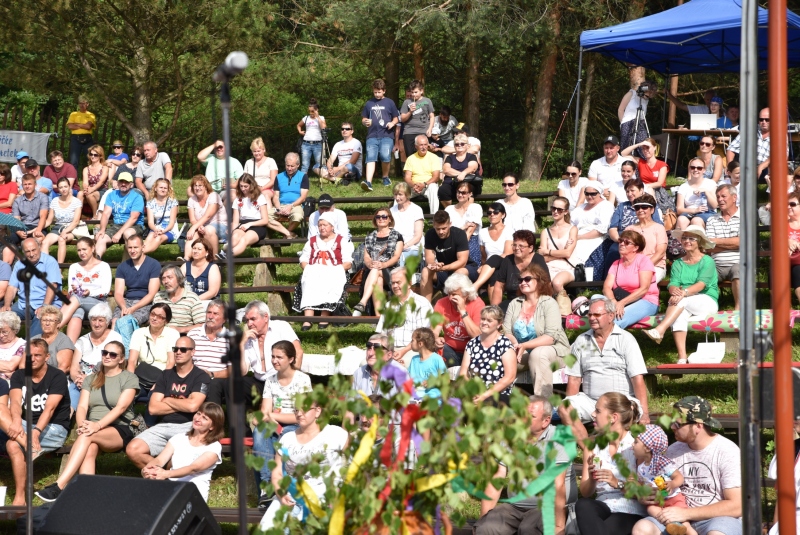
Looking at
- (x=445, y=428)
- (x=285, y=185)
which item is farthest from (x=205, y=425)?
(x=285, y=185)

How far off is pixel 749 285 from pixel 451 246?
5965 mm

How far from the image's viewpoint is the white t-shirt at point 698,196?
33.3 feet

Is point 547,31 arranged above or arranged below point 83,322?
above

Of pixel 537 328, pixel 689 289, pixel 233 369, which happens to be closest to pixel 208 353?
pixel 537 328

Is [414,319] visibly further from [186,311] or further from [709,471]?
[709,471]

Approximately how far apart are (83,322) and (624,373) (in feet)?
16.7

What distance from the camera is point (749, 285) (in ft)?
10.8

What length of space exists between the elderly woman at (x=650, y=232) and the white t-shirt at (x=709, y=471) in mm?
3289

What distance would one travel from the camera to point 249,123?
21.2 m

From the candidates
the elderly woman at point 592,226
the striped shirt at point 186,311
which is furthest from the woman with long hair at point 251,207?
the elderly woman at point 592,226

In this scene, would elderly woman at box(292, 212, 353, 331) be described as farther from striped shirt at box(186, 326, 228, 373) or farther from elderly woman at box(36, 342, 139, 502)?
elderly woman at box(36, 342, 139, 502)

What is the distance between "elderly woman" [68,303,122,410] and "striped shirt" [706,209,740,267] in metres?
4.90

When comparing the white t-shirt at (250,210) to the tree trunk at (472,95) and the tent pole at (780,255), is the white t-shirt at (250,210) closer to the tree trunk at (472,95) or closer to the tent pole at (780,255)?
the tree trunk at (472,95)

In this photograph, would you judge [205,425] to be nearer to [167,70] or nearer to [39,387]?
[39,387]
